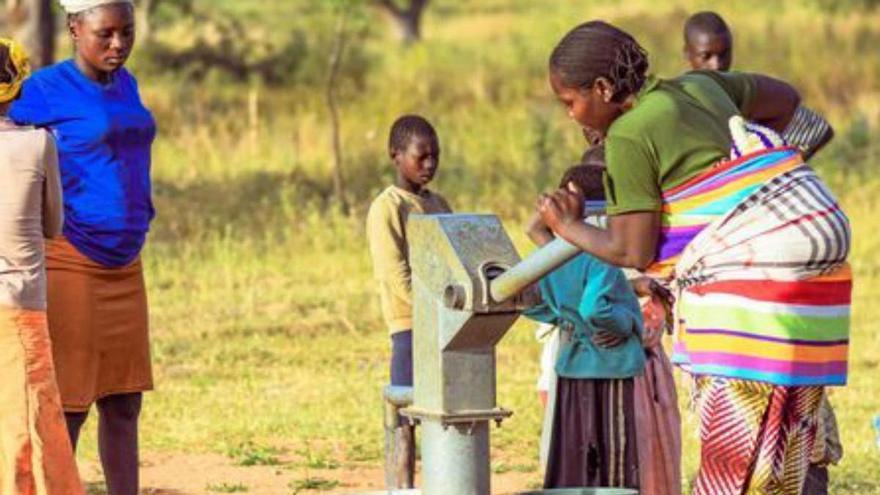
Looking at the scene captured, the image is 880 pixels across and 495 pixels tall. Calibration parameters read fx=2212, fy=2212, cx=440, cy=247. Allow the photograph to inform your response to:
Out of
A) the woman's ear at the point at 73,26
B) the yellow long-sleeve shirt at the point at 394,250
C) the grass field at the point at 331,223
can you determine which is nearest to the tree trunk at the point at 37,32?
the grass field at the point at 331,223

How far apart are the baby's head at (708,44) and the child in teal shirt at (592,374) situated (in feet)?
3.51

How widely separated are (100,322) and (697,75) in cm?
206

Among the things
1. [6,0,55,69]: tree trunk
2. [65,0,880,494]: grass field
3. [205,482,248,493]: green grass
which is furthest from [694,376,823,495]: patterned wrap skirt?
[6,0,55,69]: tree trunk

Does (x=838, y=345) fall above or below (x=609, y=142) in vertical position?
below

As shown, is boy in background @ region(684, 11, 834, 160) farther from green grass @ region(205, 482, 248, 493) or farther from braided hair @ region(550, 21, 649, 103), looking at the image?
braided hair @ region(550, 21, 649, 103)

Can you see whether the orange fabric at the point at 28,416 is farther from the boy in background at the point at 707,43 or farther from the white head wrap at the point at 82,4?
the boy in background at the point at 707,43

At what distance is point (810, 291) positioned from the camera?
455 cm

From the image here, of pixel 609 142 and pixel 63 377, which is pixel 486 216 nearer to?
pixel 609 142

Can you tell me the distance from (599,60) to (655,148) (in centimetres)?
21

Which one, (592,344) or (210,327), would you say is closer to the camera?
(592,344)

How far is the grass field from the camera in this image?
8.95m

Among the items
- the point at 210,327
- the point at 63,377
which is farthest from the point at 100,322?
the point at 210,327

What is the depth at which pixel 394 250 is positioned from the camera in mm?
7105

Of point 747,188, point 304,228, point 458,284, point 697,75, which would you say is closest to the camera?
point 458,284
